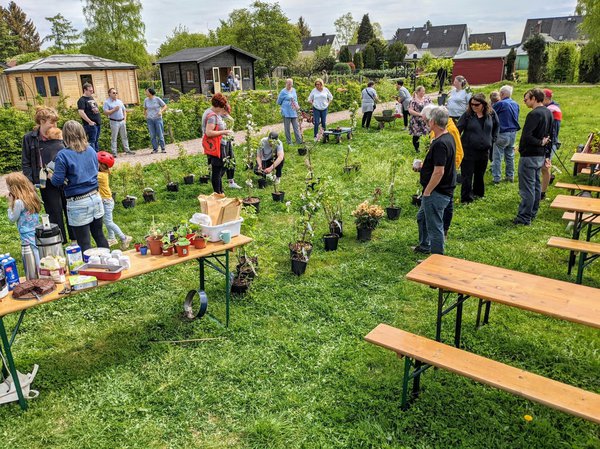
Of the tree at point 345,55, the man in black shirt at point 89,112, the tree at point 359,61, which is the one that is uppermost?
the tree at point 345,55

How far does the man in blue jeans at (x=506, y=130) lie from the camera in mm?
8203

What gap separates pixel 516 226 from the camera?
22.6 feet

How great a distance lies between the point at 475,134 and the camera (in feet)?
24.1

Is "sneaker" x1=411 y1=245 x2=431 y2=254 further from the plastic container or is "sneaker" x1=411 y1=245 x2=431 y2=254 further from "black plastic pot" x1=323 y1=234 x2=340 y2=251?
the plastic container

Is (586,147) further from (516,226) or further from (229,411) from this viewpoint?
(229,411)

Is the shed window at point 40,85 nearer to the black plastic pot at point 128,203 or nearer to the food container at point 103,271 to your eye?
the black plastic pot at point 128,203

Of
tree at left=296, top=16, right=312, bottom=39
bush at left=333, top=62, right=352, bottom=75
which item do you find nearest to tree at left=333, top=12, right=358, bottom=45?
tree at left=296, top=16, right=312, bottom=39

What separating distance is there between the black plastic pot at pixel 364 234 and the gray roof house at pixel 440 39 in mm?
75439

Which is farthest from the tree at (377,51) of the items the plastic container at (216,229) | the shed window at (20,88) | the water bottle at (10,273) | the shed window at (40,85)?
the water bottle at (10,273)

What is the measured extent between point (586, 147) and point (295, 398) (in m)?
8.09

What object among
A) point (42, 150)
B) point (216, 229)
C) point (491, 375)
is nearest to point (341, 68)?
point (42, 150)

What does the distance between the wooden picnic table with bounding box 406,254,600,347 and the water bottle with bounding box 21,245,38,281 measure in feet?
9.55

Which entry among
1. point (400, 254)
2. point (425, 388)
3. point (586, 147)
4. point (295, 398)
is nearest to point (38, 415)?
point (295, 398)

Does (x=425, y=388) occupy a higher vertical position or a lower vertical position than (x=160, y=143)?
lower
